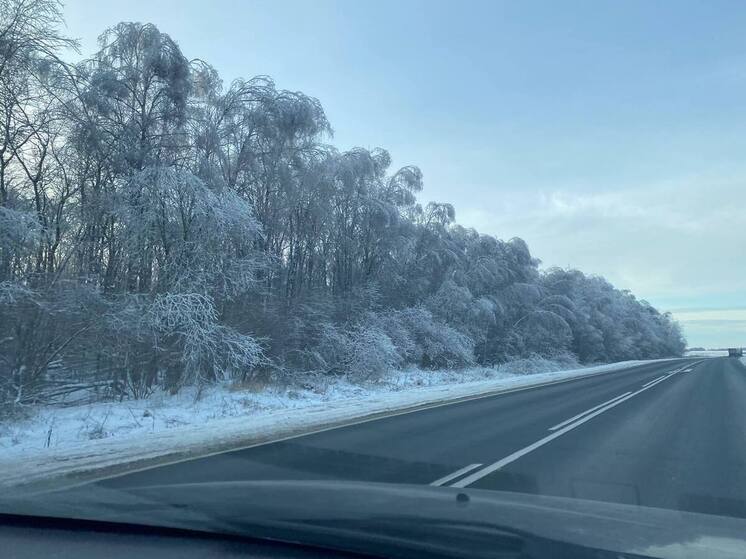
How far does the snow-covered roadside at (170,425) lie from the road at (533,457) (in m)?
→ 0.97

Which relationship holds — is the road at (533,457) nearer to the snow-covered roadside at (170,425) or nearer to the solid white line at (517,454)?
the solid white line at (517,454)

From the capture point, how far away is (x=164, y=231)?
19469 mm

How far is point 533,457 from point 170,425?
287 inches

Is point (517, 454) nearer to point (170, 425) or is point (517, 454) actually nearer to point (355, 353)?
point (170, 425)

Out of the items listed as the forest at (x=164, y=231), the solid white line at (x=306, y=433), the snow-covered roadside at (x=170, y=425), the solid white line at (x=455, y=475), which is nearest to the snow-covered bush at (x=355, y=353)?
the forest at (x=164, y=231)

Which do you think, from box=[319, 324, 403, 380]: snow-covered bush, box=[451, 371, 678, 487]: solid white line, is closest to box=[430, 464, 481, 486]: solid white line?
box=[451, 371, 678, 487]: solid white line

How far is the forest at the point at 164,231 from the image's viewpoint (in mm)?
15414

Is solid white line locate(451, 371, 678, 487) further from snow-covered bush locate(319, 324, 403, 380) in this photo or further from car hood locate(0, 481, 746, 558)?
snow-covered bush locate(319, 324, 403, 380)

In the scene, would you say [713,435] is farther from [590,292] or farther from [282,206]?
[590,292]

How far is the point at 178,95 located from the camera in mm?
20938

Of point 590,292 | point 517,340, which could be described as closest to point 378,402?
point 517,340

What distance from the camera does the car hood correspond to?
366 centimetres

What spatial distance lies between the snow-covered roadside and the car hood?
4023 millimetres

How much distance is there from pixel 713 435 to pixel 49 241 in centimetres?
1568
